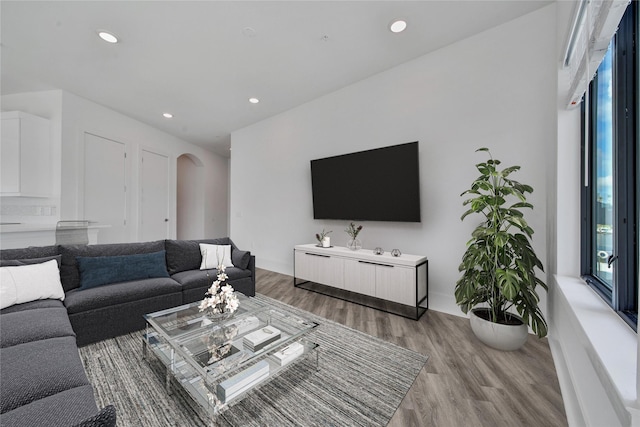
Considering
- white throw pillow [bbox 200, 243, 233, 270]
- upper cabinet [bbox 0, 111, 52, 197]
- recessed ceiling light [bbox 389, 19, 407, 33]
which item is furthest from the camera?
upper cabinet [bbox 0, 111, 52, 197]

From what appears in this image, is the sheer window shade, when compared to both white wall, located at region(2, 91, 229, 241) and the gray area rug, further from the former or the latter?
white wall, located at region(2, 91, 229, 241)

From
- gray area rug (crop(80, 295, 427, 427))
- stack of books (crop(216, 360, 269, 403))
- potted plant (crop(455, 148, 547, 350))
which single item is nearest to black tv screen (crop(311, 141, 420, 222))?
potted plant (crop(455, 148, 547, 350))

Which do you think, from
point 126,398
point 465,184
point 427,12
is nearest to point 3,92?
point 126,398

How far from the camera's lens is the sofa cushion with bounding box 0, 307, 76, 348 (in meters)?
1.43

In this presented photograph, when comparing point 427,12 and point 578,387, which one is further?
point 427,12

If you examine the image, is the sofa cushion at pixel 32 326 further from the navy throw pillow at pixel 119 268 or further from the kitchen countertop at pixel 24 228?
the kitchen countertop at pixel 24 228

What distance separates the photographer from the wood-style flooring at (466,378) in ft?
4.57

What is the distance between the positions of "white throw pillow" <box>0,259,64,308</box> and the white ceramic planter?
3.72 metres

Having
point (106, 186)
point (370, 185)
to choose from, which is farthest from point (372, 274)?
point (106, 186)

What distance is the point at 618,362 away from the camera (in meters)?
0.91

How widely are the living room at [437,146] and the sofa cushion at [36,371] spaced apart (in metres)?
2.19

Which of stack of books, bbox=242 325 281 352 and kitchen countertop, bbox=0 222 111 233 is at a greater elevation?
kitchen countertop, bbox=0 222 111 233

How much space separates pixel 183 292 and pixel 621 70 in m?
3.75

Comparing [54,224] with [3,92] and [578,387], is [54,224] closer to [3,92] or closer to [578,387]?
[3,92]
